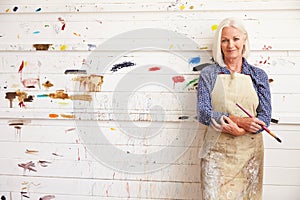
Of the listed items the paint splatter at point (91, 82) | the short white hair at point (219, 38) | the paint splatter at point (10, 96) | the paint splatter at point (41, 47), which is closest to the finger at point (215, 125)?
the short white hair at point (219, 38)

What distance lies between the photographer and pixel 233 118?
5.73 ft

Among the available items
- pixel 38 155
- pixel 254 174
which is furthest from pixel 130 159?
pixel 254 174

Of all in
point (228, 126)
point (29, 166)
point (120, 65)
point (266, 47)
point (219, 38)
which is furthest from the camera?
point (29, 166)

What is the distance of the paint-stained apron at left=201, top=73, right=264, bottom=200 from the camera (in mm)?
1782

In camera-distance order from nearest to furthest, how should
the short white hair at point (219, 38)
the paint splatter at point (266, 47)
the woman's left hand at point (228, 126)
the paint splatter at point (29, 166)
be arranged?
the woman's left hand at point (228, 126) → the short white hair at point (219, 38) → the paint splatter at point (266, 47) → the paint splatter at point (29, 166)

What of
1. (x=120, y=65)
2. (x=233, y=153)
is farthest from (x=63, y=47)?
(x=233, y=153)

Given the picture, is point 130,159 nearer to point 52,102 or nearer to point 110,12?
point 52,102

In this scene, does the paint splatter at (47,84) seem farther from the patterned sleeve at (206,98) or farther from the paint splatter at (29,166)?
the patterned sleeve at (206,98)

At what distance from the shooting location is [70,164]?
218cm

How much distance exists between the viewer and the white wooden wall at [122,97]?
2.00 m

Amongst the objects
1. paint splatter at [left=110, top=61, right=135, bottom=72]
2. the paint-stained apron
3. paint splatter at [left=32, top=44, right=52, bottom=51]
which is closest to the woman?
the paint-stained apron

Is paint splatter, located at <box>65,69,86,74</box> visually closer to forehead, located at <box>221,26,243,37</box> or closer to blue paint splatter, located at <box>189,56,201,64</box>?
blue paint splatter, located at <box>189,56,201,64</box>

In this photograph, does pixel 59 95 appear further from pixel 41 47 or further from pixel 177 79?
pixel 177 79

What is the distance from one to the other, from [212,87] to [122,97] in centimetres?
56
